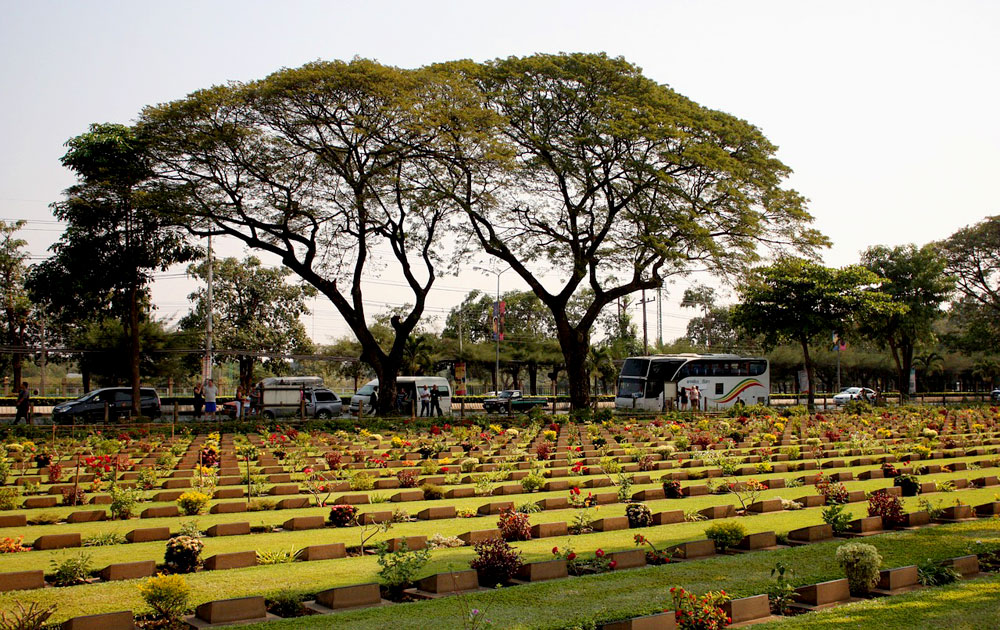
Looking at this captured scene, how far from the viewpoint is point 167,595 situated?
6.92 metres

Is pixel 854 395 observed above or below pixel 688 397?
below

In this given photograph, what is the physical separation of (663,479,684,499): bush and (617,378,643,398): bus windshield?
32592 mm

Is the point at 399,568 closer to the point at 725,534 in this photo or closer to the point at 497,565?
the point at 497,565

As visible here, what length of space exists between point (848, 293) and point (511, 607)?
42.1 m

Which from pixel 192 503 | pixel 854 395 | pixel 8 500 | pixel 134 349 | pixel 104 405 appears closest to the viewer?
pixel 192 503

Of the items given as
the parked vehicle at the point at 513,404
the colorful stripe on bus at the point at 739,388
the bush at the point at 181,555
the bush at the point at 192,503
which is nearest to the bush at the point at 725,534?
the bush at the point at 181,555

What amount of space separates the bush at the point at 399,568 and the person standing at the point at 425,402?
32019 millimetres

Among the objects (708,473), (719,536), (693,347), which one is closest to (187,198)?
(708,473)

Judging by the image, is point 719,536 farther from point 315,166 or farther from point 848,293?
point 848,293

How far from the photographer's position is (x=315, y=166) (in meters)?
32.7

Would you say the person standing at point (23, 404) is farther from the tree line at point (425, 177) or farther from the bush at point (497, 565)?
the bush at point (497, 565)

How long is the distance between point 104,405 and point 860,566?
3255 cm

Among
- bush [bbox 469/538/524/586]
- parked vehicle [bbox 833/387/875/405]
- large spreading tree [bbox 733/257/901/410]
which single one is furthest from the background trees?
A: bush [bbox 469/538/524/586]

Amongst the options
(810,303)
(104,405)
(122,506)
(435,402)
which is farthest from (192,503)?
(810,303)
